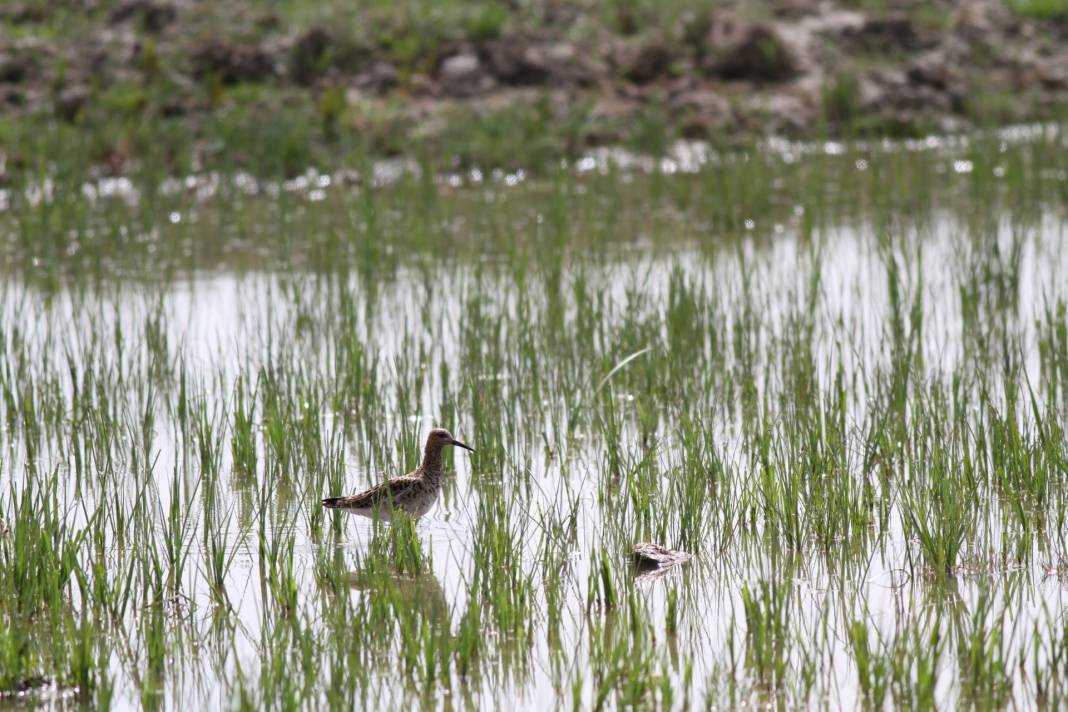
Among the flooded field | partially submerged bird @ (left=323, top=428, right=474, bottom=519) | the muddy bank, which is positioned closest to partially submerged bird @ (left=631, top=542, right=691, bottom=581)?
the flooded field

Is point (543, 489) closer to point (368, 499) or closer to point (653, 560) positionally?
point (368, 499)

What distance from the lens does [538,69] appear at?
1778 cm

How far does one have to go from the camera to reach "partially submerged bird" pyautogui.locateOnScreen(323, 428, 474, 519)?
5551 mm

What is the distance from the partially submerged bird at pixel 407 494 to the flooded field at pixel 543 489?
0.41 feet

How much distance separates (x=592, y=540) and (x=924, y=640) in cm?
121

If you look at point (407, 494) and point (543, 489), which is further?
point (543, 489)

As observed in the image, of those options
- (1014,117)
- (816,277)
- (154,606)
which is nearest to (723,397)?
(816,277)

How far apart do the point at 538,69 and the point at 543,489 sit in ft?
39.3

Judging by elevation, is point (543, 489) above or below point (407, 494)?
below

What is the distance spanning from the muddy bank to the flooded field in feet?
18.3

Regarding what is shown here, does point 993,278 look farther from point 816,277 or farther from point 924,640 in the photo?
point 924,640

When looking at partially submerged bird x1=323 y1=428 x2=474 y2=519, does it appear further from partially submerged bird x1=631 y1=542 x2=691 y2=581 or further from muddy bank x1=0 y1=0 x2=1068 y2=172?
muddy bank x1=0 y1=0 x2=1068 y2=172

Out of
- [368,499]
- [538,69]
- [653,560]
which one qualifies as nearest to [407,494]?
[368,499]

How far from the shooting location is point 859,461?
641 cm
